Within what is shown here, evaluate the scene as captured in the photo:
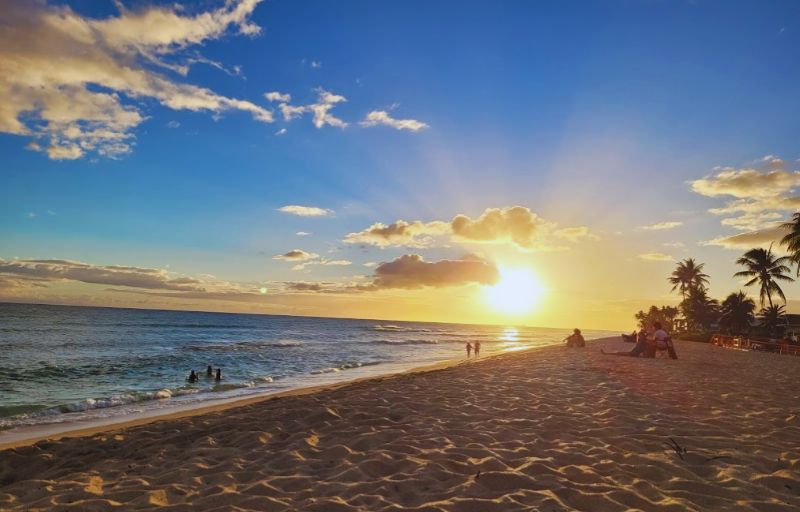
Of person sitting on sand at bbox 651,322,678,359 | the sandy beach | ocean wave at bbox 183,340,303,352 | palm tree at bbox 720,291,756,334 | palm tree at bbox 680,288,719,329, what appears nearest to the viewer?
the sandy beach

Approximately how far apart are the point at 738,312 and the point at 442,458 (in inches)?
2936

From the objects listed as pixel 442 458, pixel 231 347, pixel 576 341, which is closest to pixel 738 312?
pixel 576 341

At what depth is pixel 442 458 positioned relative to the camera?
19.8 feet

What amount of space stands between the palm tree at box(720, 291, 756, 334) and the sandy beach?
215 feet

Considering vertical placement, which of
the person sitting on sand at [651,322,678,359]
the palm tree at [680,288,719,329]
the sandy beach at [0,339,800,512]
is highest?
the palm tree at [680,288,719,329]

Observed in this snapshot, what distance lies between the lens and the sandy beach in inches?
189

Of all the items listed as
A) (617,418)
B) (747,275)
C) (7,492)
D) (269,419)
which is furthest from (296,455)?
(747,275)

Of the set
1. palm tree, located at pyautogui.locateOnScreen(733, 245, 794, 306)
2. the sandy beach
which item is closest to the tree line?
palm tree, located at pyautogui.locateOnScreen(733, 245, 794, 306)

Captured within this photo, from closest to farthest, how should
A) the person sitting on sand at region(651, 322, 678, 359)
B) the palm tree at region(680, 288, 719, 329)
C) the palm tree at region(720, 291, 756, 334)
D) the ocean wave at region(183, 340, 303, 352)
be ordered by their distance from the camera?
→ the person sitting on sand at region(651, 322, 678, 359)
the ocean wave at region(183, 340, 303, 352)
the palm tree at region(720, 291, 756, 334)
the palm tree at region(680, 288, 719, 329)

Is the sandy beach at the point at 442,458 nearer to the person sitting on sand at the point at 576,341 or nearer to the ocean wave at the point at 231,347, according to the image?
the person sitting on sand at the point at 576,341

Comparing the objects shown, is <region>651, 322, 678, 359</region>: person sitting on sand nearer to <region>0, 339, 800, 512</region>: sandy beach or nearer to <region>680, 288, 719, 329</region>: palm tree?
<region>0, 339, 800, 512</region>: sandy beach

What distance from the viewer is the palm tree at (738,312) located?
63406 millimetres

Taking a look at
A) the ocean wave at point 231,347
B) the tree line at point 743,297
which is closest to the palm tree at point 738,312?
the tree line at point 743,297

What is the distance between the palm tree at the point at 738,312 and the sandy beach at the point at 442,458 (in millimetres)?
65580
